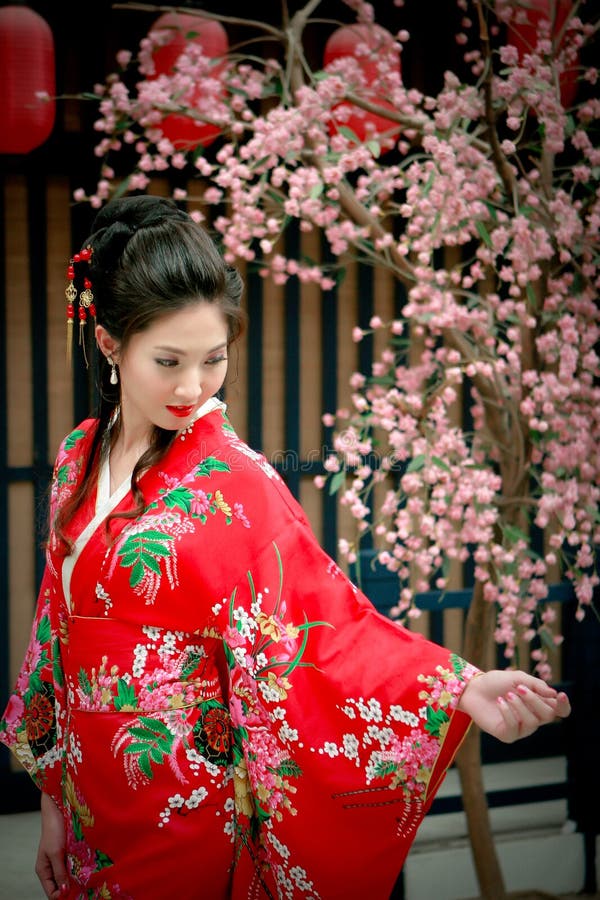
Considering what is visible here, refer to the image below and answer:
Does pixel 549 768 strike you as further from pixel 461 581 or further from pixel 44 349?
pixel 44 349

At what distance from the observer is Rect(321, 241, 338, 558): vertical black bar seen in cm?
424

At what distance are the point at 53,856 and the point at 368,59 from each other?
2588 millimetres

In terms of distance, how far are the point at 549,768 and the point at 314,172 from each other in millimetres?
3246

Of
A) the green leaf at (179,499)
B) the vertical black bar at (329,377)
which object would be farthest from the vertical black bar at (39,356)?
the green leaf at (179,499)

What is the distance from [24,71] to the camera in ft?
10.0

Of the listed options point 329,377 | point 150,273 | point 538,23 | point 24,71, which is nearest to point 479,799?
point 329,377

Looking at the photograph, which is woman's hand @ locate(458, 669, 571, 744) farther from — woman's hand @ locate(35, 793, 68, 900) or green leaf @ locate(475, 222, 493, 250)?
green leaf @ locate(475, 222, 493, 250)

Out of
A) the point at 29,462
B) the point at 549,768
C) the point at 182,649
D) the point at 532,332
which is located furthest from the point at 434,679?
the point at 549,768

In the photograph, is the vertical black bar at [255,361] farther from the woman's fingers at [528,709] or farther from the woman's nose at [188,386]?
the woman's fingers at [528,709]

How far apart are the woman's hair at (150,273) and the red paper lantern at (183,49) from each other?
1.55m

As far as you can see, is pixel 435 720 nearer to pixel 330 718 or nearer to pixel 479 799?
pixel 330 718

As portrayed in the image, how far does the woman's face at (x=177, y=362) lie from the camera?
1553 mm

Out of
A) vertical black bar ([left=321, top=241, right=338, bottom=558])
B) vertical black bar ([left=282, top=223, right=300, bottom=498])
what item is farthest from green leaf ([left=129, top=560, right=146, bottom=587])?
vertical black bar ([left=321, top=241, right=338, bottom=558])

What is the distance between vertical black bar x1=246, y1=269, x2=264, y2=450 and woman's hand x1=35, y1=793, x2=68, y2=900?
2468 millimetres
